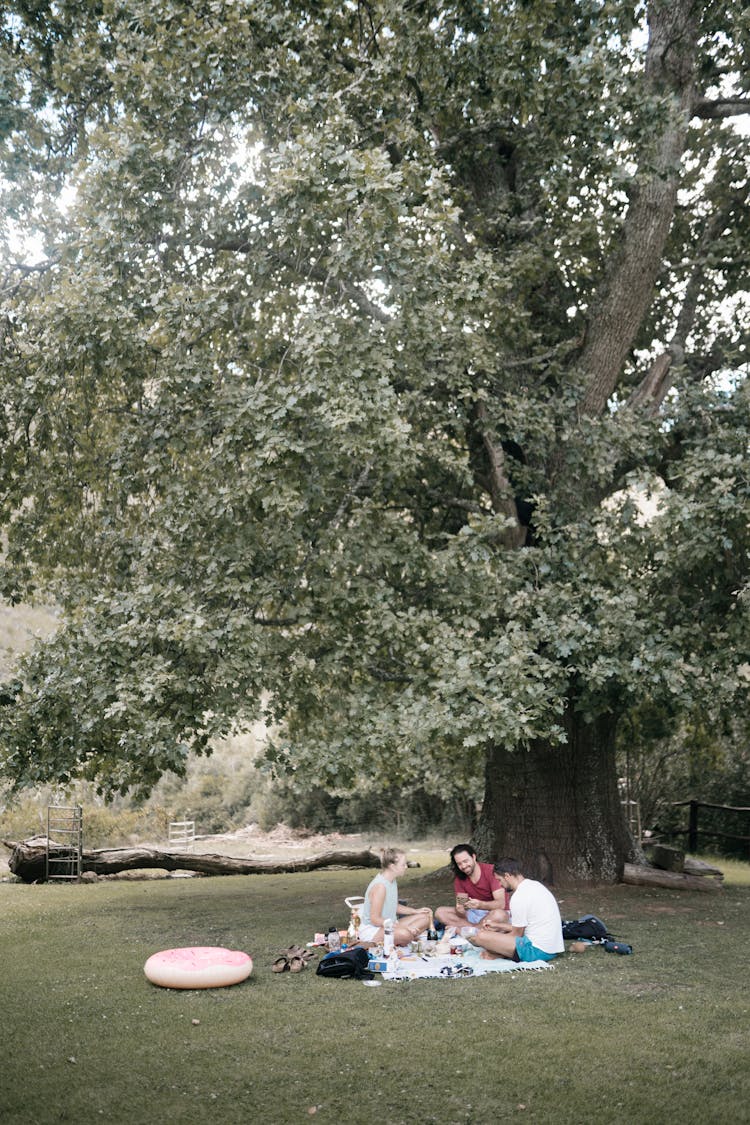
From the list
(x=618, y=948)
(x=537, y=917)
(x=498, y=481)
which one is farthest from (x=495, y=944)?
(x=498, y=481)

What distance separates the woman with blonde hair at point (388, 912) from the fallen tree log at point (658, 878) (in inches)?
196

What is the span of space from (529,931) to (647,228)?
29.0 ft

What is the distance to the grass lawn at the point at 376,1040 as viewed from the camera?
207 inches

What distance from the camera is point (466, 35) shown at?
1102cm

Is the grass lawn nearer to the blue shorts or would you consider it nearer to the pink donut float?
the pink donut float

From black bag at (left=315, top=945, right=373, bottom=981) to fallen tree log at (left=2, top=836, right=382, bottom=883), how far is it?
32.2ft

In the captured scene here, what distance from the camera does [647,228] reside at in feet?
42.5

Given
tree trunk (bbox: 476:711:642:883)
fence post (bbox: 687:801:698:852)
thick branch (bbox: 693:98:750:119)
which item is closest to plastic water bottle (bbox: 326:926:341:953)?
tree trunk (bbox: 476:711:642:883)

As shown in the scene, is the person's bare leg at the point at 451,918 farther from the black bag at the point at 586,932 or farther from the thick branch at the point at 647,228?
the thick branch at the point at 647,228

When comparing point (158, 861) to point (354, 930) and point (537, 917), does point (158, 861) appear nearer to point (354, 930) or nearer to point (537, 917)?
point (354, 930)

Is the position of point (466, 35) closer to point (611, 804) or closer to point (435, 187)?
point (435, 187)

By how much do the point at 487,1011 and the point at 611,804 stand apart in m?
6.95

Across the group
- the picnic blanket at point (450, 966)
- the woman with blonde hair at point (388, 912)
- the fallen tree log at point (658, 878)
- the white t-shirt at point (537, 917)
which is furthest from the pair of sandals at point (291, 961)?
the fallen tree log at point (658, 878)

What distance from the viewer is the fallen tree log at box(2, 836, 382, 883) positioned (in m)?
16.7
